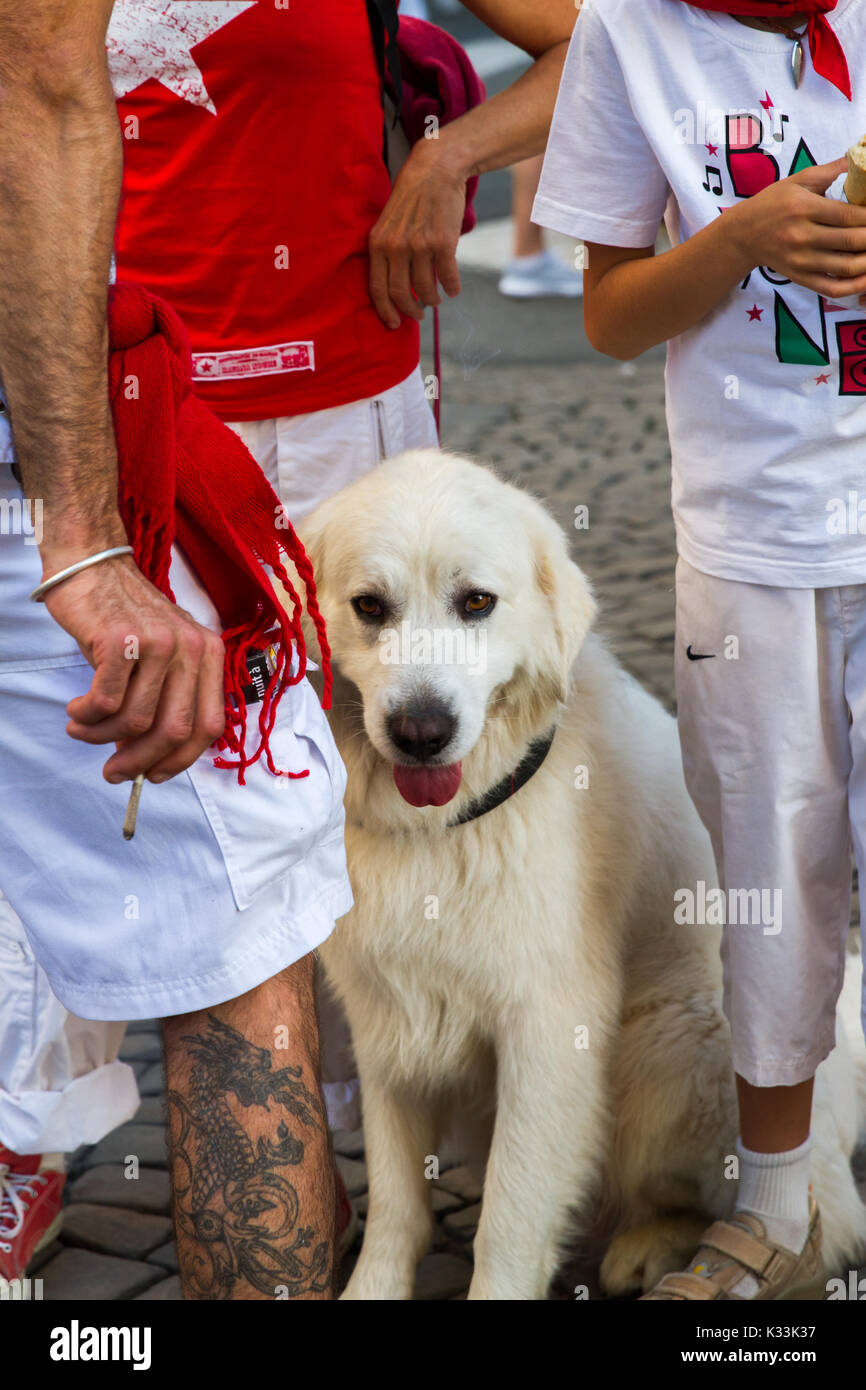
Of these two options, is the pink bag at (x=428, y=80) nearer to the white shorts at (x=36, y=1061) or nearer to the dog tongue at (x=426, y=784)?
the dog tongue at (x=426, y=784)

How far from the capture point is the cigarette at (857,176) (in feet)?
6.20

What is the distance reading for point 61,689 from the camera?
1.60 meters

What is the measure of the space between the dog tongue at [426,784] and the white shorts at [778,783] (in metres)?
0.43

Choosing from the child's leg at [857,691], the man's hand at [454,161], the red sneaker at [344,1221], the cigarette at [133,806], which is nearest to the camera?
the cigarette at [133,806]

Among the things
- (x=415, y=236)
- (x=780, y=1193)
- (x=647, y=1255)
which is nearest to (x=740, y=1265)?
(x=780, y=1193)

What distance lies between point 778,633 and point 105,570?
117 centimetres

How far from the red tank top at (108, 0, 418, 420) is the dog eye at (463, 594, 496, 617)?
0.47 m

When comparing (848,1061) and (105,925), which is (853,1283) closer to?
(848,1061)

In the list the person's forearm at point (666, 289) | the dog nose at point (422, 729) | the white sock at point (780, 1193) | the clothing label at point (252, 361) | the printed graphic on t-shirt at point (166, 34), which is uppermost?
the printed graphic on t-shirt at point (166, 34)

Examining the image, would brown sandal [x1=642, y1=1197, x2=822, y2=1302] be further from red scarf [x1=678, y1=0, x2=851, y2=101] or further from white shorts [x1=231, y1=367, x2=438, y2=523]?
red scarf [x1=678, y1=0, x2=851, y2=101]

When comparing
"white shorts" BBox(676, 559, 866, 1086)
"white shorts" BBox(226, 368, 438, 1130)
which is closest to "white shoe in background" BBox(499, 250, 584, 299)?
"white shorts" BBox(226, 368, 438, 1130)

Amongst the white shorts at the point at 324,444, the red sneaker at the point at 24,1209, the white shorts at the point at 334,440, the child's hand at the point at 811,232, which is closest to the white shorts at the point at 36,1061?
the red sneaker at the point at 24,1209

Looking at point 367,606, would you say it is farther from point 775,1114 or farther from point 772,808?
point 775,1114

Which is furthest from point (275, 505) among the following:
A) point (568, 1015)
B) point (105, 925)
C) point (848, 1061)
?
point (848, 1061)
